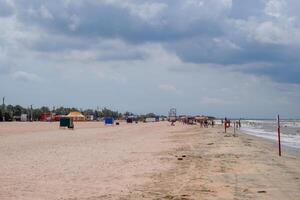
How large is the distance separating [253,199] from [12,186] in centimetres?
527

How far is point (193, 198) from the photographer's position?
28.2 feet

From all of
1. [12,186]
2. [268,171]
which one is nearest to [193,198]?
[12,186]

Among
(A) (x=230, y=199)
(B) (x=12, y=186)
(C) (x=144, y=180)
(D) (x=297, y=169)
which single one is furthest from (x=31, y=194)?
(D) (x=297, y=169)

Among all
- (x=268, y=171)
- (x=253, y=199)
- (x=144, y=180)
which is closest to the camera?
(x=253, y=199)

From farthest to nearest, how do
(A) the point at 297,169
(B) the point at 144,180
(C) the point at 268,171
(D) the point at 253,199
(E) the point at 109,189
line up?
Answer: (A) the point at 297,169 < (C) the point at 268,171 < (B) the point at 144,180 < (E) the point at 109,189 < (D) the point at 253,199

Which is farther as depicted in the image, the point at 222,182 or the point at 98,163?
the point at 98,163

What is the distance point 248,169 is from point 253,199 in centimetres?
544

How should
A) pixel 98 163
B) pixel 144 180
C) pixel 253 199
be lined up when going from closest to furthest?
pixel 253 199 → pixel 144 180 → pixel 98 163

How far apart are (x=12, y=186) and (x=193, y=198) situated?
4.17 m

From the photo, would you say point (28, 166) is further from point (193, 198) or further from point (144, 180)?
point (193, 198)

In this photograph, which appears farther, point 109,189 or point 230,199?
point 109,189

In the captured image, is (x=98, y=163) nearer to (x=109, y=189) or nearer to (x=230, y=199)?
(x=109, y=189)

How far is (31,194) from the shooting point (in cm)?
901

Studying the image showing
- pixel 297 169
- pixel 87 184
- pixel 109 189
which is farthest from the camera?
pixel 297 169
